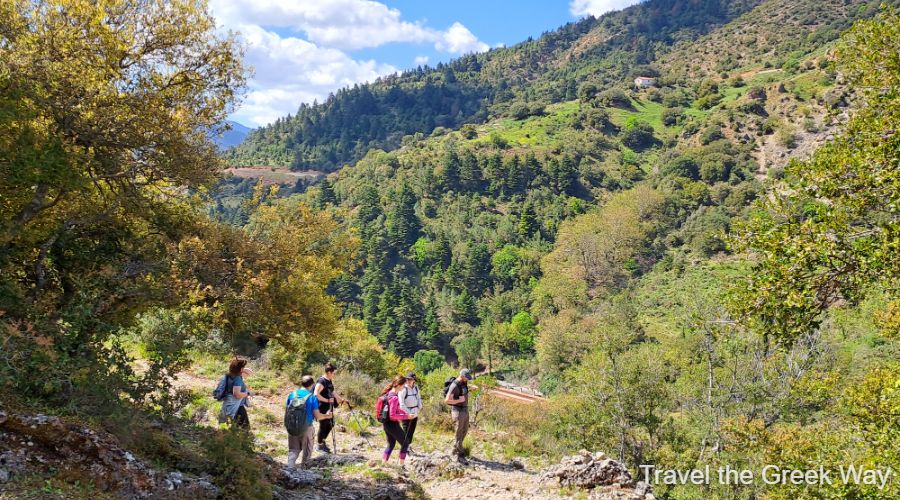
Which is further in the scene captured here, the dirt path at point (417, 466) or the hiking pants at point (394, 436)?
the hiking pants at point (394, 436)

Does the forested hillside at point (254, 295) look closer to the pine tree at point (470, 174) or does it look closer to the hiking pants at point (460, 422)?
the hiking pants at point (460, 422)

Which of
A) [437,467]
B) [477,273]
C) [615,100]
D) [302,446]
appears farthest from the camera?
[615,100]

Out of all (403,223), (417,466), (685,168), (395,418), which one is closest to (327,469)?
(395,418)

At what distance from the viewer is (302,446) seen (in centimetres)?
795

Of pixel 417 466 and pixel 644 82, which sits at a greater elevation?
pixel 644 82

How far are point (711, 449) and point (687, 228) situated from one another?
60.4 m

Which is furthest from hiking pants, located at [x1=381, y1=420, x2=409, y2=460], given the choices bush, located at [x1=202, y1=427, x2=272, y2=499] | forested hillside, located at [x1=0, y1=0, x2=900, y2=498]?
bush, located at [x1=202, y1=427, x2=272, y2=499]

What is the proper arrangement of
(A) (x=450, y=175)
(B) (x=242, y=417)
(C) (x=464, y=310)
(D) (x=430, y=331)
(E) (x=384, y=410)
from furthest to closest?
(A) (x=450, y=175) < (C) (x=464, y=310) < (D) (x=430, y=331) < (E) (x=384, y=410) < (B) (x=242, y=417)

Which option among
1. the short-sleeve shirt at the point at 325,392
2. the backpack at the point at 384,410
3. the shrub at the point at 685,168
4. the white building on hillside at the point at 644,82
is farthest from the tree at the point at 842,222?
the white building on hillside at the point at 644,82

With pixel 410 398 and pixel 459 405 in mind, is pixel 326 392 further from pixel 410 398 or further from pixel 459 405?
pixel 459 405

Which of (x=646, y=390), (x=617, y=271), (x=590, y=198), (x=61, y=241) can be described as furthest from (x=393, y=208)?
(x=61, y=241)

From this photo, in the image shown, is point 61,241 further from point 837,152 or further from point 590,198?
point 590,198

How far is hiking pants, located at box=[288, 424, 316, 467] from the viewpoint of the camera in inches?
301

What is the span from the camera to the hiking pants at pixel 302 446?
7.66m
